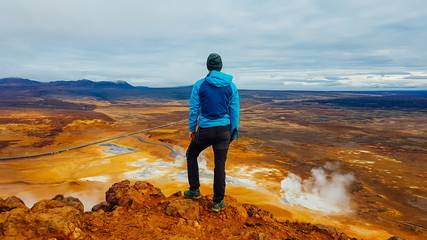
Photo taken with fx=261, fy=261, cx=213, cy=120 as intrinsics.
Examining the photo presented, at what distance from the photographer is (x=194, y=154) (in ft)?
12.5

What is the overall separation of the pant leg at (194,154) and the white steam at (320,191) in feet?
15.4

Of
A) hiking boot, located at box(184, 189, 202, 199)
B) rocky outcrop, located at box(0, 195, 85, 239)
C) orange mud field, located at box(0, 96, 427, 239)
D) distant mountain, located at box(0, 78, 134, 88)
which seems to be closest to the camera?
rocky outcrop, located at box(0, 195, 85, 239)

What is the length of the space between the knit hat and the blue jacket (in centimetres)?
10

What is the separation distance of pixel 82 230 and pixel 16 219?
0.72 meters

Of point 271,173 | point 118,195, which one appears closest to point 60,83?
point 271,173

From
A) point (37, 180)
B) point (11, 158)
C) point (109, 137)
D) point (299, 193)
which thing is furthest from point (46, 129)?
point (299, 193)

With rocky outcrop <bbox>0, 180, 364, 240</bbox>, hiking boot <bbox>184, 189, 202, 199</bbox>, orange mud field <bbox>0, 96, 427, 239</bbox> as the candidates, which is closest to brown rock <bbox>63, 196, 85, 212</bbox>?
rocky outcrop <bbox>0, 180, 364, 240</bbox>

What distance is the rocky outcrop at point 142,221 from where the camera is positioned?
285cm

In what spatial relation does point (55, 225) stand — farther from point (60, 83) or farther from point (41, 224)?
point (60, 83)

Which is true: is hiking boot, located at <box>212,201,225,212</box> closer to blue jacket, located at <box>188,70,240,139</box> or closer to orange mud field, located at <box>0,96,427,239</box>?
blue jacket, located at <box>188,70,240,139</box>

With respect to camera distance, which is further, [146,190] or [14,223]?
[146,190]

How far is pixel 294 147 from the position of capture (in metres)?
17.2

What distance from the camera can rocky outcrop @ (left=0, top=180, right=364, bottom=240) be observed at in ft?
9.35

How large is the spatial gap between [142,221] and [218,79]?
207cm
